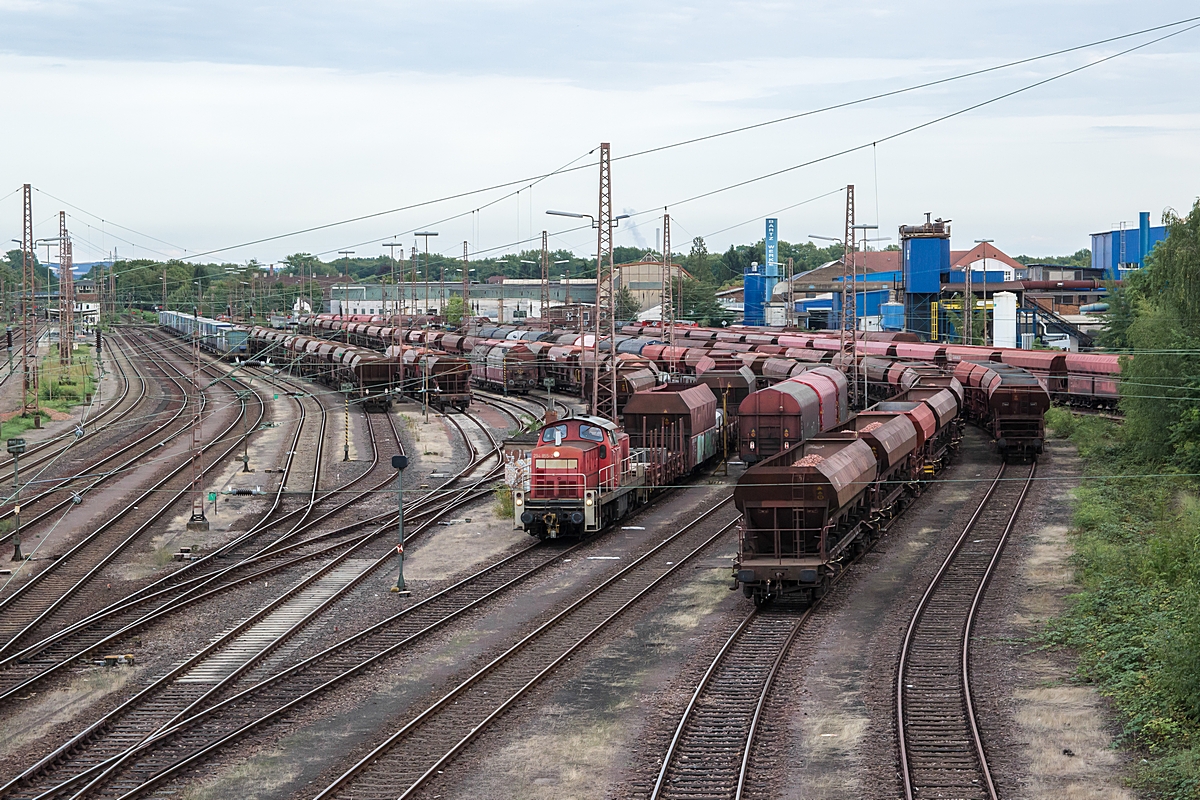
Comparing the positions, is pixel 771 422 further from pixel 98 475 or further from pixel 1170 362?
pixel 98 475

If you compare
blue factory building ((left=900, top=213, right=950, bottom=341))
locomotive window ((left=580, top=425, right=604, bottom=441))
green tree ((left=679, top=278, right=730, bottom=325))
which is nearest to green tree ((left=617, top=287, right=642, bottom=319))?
green tree ((left=679, top=278, right=730, bottom=325))

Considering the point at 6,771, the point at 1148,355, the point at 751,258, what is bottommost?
the point at 6,771

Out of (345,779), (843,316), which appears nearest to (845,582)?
(345,779)

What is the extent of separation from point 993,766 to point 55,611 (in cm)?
1980

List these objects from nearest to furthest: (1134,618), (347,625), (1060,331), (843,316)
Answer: (1134,618)
(347,625)
(843,316)
(1060,331)

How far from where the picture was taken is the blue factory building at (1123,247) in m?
105

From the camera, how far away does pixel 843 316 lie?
169 feet

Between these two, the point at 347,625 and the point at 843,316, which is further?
the point at 843,316

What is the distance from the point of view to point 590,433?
108ft

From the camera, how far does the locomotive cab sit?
104ft

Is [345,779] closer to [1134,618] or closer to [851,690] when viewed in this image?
[851,690]

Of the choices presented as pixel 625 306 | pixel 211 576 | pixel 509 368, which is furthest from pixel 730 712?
pixel 625 306

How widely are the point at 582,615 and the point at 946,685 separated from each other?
26.4 feet

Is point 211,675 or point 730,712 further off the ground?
point 730,712
